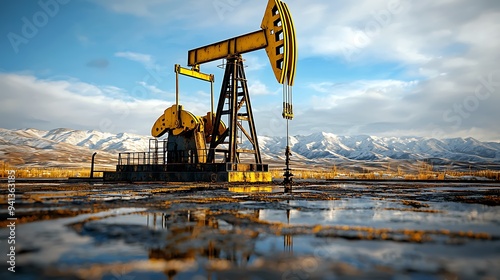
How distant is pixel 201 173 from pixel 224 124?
3.42m

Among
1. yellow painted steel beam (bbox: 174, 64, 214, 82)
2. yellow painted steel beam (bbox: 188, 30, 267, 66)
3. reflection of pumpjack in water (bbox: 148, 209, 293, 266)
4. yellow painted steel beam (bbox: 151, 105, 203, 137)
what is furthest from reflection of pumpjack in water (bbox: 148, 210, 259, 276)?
yellow painted steel beam (bbox: 174, 64, 214, 82)

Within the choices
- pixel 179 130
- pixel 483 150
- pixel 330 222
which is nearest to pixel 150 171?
pixel 179 130

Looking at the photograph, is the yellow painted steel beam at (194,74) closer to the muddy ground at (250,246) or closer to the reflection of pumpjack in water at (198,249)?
→ the muddy ground at (250,246)

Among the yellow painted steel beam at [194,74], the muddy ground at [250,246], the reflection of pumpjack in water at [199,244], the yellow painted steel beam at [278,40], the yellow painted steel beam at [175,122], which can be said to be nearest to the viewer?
the muddy ground at [250,246]

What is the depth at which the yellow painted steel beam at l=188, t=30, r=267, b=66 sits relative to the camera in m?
16.3

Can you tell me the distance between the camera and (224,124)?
18.7 meters

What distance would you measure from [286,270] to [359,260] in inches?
22.8

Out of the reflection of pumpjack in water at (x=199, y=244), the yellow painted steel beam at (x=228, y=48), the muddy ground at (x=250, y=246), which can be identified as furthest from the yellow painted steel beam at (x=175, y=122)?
the reflection of pumpjack in water at (x=199, y=244)

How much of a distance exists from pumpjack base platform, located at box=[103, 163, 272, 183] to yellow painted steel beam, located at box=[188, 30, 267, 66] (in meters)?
5.44

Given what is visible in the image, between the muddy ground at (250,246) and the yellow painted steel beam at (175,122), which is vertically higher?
the yellow painted steel beam at (175,122)

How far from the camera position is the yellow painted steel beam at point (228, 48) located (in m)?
16.3

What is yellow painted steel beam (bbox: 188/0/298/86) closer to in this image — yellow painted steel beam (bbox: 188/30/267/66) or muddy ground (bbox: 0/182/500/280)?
yellow painted steel beam (bbox: 188/30/267/66)

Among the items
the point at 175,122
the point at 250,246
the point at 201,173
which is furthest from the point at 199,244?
the point at 175,122

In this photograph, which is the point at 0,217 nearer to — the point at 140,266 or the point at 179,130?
the point at 140,266
